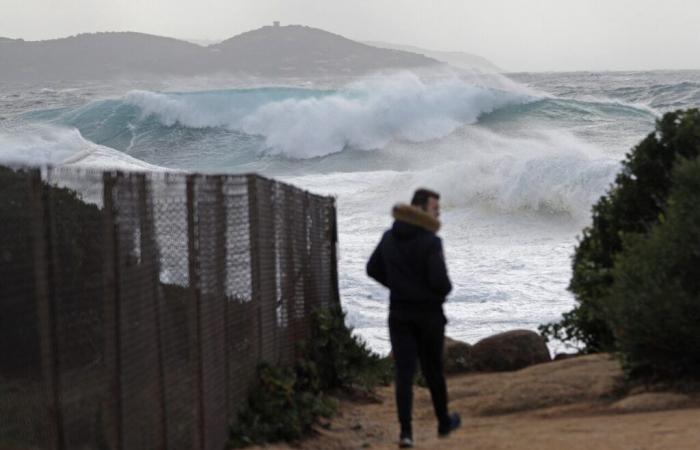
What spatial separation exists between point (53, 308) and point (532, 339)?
10.2 m

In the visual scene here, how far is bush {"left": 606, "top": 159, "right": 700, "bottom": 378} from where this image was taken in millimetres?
10242

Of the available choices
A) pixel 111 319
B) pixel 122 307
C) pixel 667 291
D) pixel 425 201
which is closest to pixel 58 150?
pixel 667 291

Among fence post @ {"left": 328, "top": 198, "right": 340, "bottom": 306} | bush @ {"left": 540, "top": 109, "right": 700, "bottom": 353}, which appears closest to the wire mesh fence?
bush @ {"left": 540, "top": 109, "right": 700, "bottom": 353}

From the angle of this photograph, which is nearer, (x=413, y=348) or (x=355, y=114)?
(x=413, y=348)

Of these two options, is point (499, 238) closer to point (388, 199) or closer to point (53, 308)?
point (388, 199)

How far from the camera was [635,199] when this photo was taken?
41.8 ft

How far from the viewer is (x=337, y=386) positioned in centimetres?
1325

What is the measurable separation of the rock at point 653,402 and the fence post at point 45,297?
5.72 metres

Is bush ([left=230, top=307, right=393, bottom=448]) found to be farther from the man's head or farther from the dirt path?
the man's head

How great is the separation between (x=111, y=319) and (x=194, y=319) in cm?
155

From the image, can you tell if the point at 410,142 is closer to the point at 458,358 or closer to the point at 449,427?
the point at 458,358

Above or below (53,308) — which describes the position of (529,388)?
below

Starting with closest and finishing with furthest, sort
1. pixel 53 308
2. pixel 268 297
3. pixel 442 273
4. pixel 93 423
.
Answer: pixel 53 308 < pixel 93 423 < pixel 442 273 < pixel 268 297

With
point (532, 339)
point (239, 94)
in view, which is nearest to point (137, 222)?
point (532, 339)
